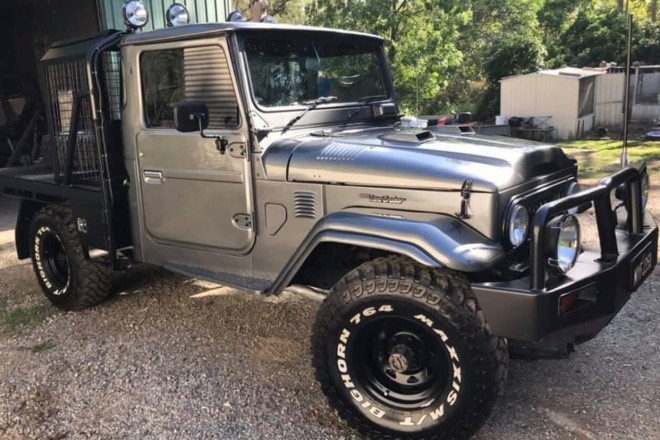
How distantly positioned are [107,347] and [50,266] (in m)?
1.25

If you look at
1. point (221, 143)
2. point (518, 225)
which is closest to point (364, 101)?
point (221, 143)

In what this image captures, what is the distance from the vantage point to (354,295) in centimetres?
296

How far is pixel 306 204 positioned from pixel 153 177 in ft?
4.04

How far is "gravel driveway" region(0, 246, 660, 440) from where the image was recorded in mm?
3174

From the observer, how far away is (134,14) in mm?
4227

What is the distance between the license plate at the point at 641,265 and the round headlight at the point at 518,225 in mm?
550

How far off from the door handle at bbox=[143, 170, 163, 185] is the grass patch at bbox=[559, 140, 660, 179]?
7.66 metres

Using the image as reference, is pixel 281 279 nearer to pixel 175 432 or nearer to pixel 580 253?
pixel 175 432

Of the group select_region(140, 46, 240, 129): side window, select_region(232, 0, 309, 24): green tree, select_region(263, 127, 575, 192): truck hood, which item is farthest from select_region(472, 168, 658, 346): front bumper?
→ select_region(232, 0, 309, 24): green tree

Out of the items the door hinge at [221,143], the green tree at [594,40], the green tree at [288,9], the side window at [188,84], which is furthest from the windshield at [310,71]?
the green tree at [594,40]

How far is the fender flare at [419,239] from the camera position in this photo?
272cm

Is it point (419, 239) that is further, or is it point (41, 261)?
point (41, 261)

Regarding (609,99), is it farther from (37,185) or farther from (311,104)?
(37,185)

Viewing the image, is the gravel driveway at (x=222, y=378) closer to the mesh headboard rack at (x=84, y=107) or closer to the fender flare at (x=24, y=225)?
the fender flare at (x=24, y=225)
